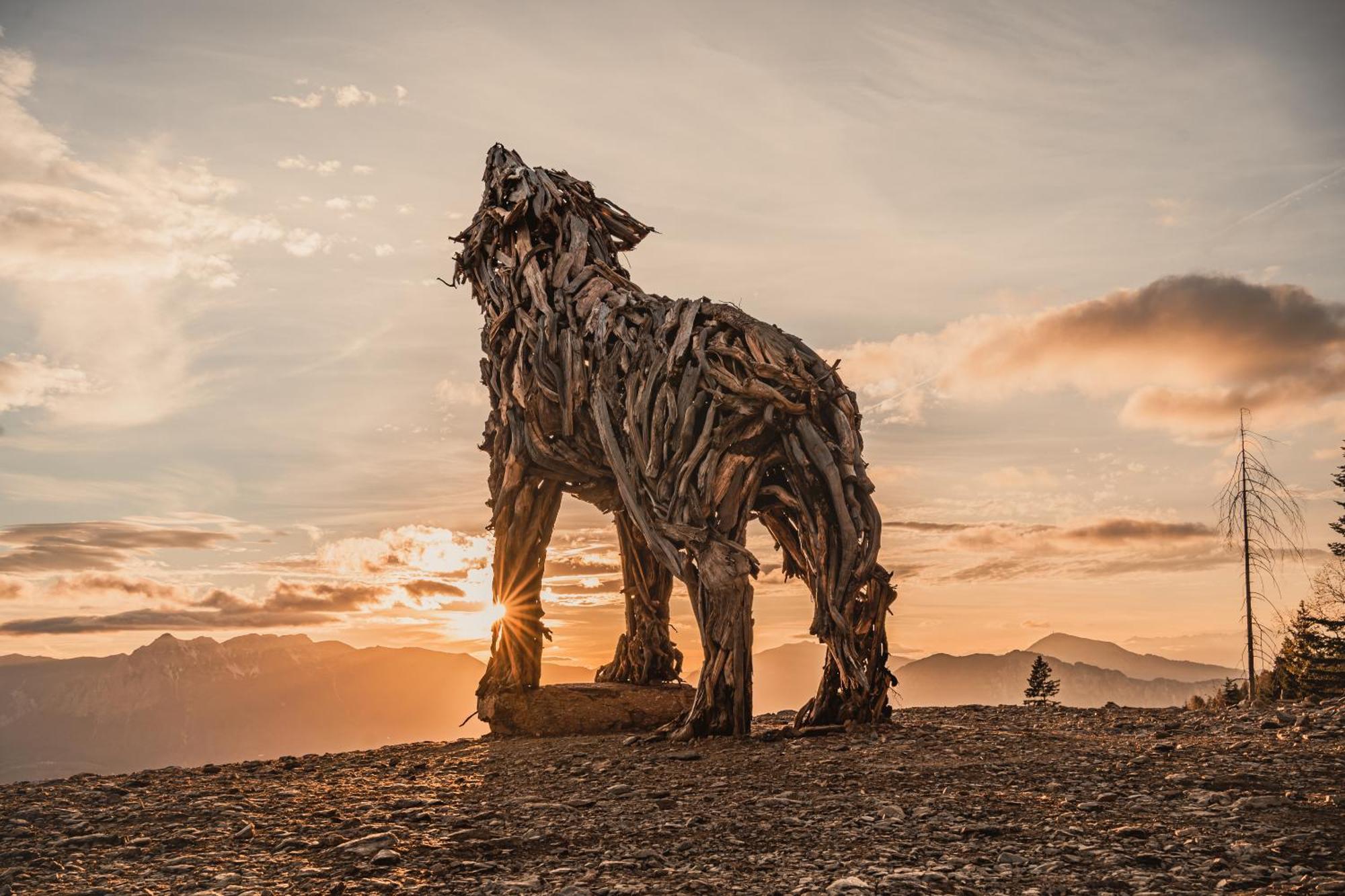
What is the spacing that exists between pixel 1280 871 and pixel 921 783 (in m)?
3.08

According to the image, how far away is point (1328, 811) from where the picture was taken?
23.5 feet

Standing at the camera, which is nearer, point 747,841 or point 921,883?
point 921,883

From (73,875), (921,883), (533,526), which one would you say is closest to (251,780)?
(73,875)

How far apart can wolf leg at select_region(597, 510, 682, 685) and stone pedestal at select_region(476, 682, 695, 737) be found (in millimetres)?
1408

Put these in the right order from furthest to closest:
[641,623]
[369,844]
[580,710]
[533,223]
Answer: [641,623] → [533,223] → [580,710] → [369,844]

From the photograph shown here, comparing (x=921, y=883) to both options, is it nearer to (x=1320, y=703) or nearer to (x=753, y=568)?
(x=753, y=568)

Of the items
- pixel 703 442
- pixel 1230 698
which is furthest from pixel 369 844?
pixel 1230 698

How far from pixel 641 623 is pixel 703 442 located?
6.00 metres

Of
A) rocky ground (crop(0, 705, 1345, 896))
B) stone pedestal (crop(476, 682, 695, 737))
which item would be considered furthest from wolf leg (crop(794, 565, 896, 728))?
stone pedestal (crop(476, 682, 695, 737))

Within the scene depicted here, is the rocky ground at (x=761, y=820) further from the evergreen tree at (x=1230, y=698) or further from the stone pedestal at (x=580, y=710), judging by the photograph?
the evergreen tree at (x=1230, y=698)

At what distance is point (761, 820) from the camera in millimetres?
7820

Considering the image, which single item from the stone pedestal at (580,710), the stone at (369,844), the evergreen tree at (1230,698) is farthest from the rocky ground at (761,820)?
the evergreen tree at (1230,698)

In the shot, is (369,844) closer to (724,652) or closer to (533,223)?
(724,652)

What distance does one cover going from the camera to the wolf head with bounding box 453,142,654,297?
16047mm
